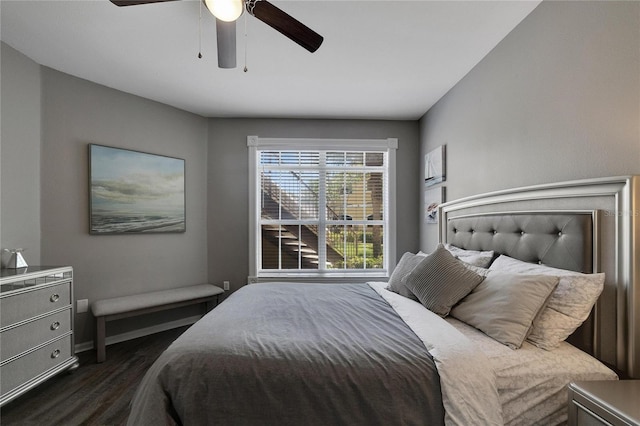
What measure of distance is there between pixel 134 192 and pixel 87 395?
6.20 feet

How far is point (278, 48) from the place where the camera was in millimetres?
2211

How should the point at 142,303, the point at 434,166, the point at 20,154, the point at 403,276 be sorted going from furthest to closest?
the point at 434,166 → the point at 142,303 → the point at 20,154 → the point at 403,276

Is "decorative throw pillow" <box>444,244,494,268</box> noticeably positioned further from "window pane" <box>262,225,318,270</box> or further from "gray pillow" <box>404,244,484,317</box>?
"window pane" <box>262,225,318,270</box>

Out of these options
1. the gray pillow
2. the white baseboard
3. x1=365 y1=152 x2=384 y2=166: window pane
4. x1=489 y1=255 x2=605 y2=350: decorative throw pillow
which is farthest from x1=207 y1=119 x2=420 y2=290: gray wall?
x1=489 y1=255 x2=605 y2=350: decorative throw pillow

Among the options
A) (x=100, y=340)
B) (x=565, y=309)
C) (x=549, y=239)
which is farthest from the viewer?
(x=100, y=340)

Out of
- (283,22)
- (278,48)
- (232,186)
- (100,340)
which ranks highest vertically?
(278,48)

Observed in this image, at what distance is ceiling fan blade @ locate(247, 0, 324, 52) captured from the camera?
4.59 ft

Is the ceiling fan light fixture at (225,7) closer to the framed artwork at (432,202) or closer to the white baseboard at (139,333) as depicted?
the framed artwork at (432,202)

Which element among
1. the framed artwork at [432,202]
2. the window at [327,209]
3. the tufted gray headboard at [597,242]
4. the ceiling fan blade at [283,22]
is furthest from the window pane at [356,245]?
the ceiling fan blade at [283,22]

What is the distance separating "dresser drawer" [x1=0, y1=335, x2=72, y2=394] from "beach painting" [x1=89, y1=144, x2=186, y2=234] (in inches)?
43.9

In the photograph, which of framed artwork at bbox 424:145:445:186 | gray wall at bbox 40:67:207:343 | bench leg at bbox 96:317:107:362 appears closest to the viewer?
bench leg at bbox 96:317:107:362

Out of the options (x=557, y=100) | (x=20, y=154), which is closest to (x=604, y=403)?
(x=557, y=100)

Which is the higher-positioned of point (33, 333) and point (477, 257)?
point (477, 257)

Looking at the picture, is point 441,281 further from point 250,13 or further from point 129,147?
point 129,147
